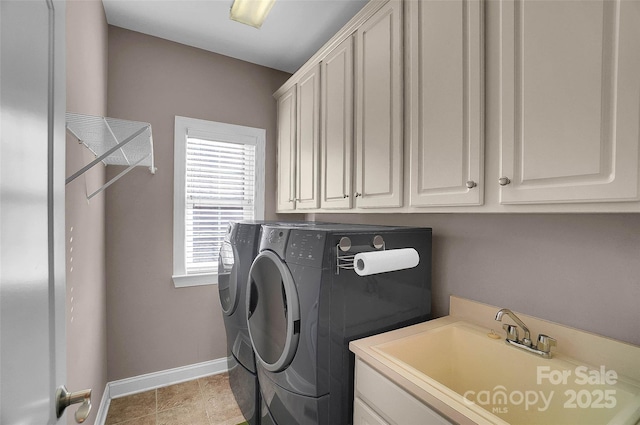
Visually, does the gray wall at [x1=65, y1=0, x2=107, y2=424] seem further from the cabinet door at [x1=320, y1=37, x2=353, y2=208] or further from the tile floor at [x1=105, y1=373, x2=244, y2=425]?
the cabinet door at [x1=320, y1=37, x2=353, y2=208]

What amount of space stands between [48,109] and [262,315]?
1268 mm

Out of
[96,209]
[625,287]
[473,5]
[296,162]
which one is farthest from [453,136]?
[96,209]

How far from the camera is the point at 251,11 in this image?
6.33 feet

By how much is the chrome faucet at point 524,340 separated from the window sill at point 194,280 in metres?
2.22

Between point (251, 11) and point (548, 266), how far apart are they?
2140mm

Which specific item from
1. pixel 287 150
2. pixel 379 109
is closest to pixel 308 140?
pixel 287 150

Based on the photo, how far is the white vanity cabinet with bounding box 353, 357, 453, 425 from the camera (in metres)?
0.92

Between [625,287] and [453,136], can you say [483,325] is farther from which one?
[453,136]

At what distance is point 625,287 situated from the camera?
1.01 m

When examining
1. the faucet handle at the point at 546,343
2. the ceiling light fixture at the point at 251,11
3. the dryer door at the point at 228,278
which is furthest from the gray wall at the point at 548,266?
the ceiling light fixture at the point at 251,11

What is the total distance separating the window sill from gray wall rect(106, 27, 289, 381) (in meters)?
0.05

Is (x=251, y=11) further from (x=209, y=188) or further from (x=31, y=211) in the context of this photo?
(x=31, y=211)

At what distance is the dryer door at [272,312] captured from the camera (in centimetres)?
129

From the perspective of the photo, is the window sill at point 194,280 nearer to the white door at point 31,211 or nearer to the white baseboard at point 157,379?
the white baseboard at point 157,379
